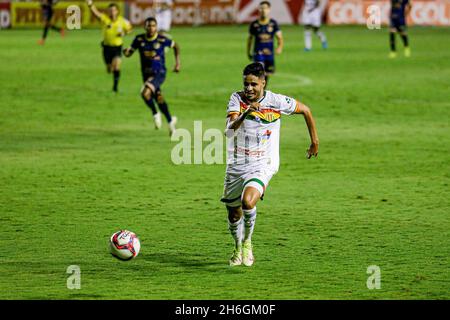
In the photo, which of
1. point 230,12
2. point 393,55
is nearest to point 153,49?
point 393,55

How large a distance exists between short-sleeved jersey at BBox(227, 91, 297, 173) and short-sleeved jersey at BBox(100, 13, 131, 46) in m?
19.5

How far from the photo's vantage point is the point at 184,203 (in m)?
15.4

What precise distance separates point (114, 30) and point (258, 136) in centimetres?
1965

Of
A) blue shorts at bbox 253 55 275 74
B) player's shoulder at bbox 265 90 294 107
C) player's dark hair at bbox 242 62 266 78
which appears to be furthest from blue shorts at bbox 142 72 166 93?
player's dark hair at bbox 242 62 266 78

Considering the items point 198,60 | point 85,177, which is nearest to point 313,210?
point 85,177

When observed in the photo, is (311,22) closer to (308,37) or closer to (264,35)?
(308,37)

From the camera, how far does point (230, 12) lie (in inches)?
2267

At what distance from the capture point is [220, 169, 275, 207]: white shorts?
36.4 feet

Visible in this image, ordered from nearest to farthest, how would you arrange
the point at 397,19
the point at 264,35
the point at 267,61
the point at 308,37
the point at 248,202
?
the point at 248,202 → the point at 264,35 → the point at 267,61 → the point at 397,19 → the point at 308,37

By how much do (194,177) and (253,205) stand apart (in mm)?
6794

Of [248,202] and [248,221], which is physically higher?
[248,202]

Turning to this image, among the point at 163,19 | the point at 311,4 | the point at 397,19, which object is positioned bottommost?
the point at 163,19

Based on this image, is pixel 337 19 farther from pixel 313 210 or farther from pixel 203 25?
pixel 313 210

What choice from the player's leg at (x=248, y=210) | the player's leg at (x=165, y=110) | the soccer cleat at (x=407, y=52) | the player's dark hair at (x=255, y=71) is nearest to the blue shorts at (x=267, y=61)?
the player's leg at (x=165, y=110)
